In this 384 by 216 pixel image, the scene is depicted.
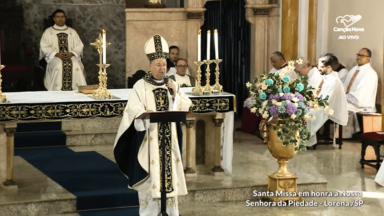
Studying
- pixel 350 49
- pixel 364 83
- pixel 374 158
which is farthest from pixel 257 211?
pixel 350 49

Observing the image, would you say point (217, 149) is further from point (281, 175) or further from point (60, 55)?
point (60, 55)

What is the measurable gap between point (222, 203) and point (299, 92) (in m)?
1.43

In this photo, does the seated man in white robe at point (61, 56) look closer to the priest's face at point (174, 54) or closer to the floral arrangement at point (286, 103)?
the priest's face at point (174, 54)

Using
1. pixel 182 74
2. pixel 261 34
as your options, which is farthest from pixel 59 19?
pixel 261 34

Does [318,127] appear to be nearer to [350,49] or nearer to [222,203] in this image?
[350,49]

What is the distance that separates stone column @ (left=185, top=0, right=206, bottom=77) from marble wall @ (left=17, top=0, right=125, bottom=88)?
1481mm

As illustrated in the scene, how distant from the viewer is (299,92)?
8.02m

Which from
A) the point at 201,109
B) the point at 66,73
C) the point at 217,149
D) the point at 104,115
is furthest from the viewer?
the point at 66,73

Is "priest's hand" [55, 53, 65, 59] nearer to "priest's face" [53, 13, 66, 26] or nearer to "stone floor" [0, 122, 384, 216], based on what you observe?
"priest's face" [53, 13, 66, 26]

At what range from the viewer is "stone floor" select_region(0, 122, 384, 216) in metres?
7.73

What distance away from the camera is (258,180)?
8555mm

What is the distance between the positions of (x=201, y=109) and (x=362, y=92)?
419 centimetres

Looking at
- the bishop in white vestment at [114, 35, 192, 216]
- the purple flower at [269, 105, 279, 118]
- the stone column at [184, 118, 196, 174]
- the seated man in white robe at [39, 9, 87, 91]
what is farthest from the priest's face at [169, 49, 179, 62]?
the bishop in white vestment at [114, 35, 192, 216]

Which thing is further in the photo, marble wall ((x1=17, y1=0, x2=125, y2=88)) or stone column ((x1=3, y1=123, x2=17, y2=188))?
marble wall ((x1=17, y1=0, x2=125, y2=88))
